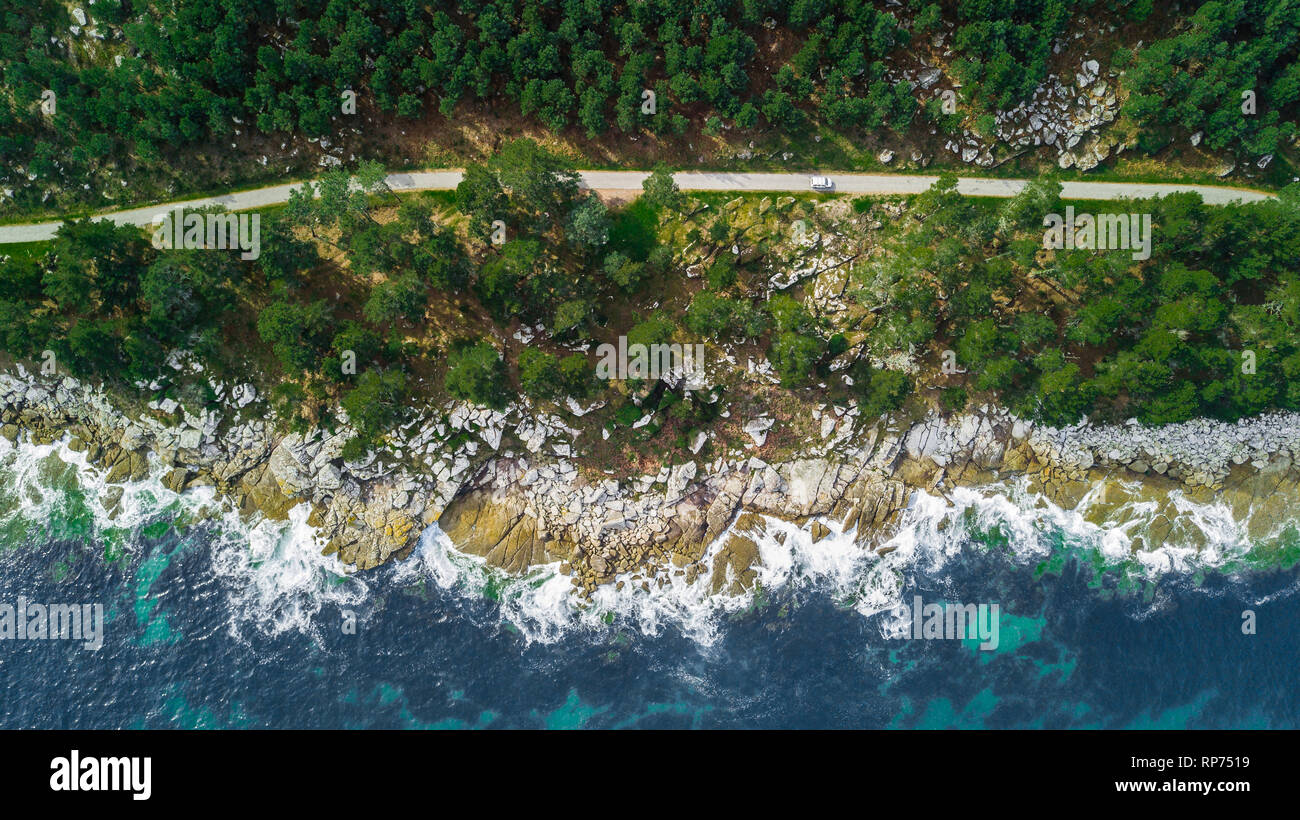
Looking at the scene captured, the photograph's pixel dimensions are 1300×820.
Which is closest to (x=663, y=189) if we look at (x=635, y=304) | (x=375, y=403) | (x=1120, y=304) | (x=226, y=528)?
(x=635, y=304)

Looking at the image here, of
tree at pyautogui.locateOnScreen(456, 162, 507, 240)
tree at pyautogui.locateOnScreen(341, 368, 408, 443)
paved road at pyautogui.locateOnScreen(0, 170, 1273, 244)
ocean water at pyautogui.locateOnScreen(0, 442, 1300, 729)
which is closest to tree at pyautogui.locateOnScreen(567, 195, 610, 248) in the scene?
paved road at pyautogui.locateOnScreen(0, 170, 1273, 244)

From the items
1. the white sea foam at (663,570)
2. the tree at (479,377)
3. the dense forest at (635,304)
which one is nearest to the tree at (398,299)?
the dense forest at (635,304)

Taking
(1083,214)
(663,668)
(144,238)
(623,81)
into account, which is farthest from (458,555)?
(1083,214)

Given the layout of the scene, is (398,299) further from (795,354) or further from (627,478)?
(795,354)

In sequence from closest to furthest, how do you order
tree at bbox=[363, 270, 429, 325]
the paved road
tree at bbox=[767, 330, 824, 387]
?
1. tree at bbox=[363, 270, 429, 325]
2. tree at bbox=[767, 330, 824, 387]
3. the paved road

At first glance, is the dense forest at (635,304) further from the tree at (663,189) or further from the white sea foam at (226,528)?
the white sea foam at (226,528)

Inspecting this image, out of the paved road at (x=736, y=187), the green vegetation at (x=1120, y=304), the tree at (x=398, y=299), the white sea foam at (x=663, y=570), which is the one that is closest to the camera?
the tree at (x=398, y=299)

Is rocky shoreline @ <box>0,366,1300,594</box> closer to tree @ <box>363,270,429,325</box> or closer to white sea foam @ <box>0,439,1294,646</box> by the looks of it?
white sea foam @ <box>0,439,1294,646</box>

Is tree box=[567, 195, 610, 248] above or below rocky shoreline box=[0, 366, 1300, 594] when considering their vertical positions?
above
